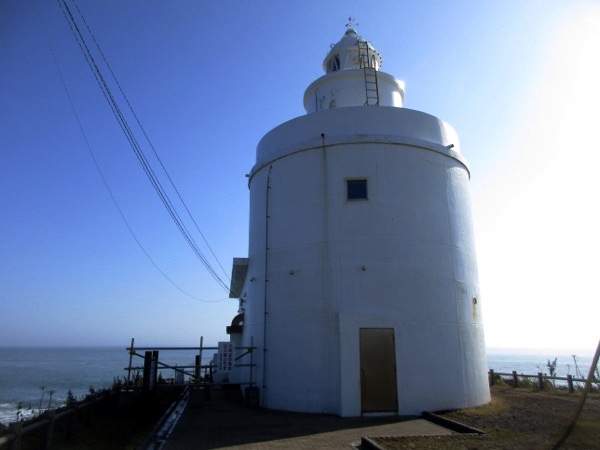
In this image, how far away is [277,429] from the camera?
8.79 metres

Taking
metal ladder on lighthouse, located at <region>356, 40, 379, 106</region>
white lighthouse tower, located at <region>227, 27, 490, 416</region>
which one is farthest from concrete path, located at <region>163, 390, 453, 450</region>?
metal ladder on lighthouse, located at <region>356, 40, 379, 106</region>

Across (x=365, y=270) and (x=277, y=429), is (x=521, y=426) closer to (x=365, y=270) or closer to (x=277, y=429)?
(x=365, y=270)

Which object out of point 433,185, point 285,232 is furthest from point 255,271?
point 433,185

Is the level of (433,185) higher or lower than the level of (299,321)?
higher

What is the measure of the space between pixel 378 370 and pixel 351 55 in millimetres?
12312

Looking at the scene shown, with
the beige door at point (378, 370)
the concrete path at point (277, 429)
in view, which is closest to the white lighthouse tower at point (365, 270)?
the beige door at point (378, 370)

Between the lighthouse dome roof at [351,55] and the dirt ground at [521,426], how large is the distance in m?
12.5

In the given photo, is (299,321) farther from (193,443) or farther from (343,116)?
(343,116)

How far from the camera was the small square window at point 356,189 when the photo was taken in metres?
11.9

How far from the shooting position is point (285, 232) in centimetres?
1245

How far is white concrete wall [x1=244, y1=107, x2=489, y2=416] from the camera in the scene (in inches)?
421

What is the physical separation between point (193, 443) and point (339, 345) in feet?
14.1

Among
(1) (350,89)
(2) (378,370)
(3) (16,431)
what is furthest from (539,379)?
(3) (16,431)

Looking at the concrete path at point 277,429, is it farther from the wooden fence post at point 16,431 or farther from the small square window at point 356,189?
the small square window at point 356,189
